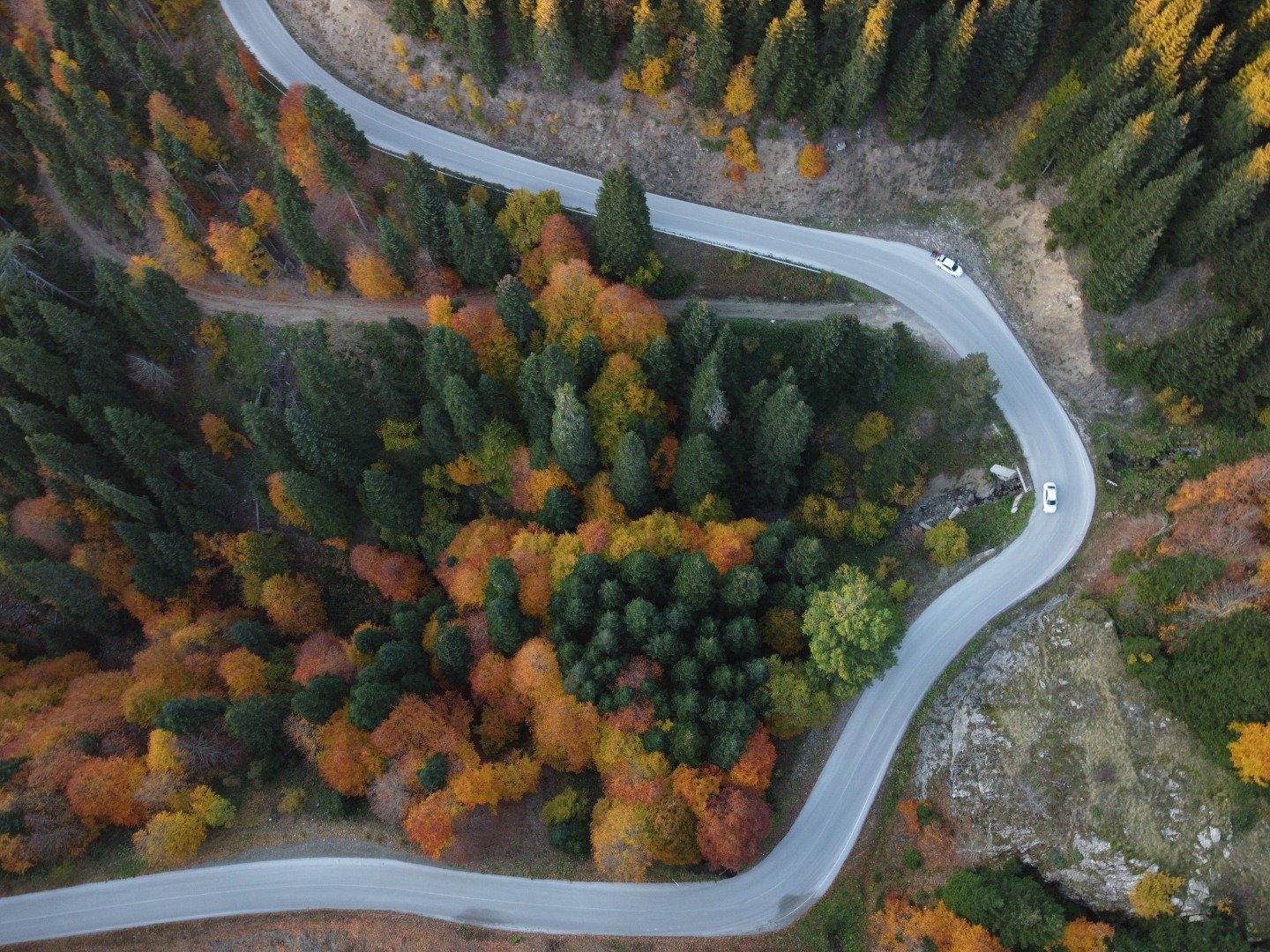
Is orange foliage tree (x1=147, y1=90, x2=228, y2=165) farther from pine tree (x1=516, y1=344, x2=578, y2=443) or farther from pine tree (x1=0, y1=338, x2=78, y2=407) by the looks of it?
pine tree (x1=516, y1=344, x2=578, y2=443)

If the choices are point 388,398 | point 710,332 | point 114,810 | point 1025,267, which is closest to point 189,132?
point 388,398

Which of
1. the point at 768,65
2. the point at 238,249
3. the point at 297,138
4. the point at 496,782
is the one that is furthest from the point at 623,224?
the point at 496,782

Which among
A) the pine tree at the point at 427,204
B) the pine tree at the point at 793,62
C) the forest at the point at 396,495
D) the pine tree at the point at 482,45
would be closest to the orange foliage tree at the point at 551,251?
the forest at the point at 396,495

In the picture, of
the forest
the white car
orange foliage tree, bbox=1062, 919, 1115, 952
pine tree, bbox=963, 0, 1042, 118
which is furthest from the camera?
the white car

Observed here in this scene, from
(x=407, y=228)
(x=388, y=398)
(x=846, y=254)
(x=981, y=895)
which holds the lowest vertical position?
(x=981, y=895)

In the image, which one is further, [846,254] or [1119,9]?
[846,254]

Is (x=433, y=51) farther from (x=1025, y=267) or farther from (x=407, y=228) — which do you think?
(x=1025, y=267)

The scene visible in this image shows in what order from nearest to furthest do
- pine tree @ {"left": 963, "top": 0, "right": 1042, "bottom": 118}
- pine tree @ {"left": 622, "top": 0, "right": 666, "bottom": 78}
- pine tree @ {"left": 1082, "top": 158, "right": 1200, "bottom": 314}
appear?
1. pine tree @ {"left": 1082, "top": 158, "right": 1200, "bottom": 314}
2. pine tree @ {"left": 963, "top": 0, "right": 1042, "bottom": 118}
3. pine tree @ {"left": 622, "top": 0, "right": 666, "bottom": 78}

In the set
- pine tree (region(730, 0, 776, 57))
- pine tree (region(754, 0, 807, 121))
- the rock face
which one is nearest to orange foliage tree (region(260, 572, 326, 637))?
the rock face
